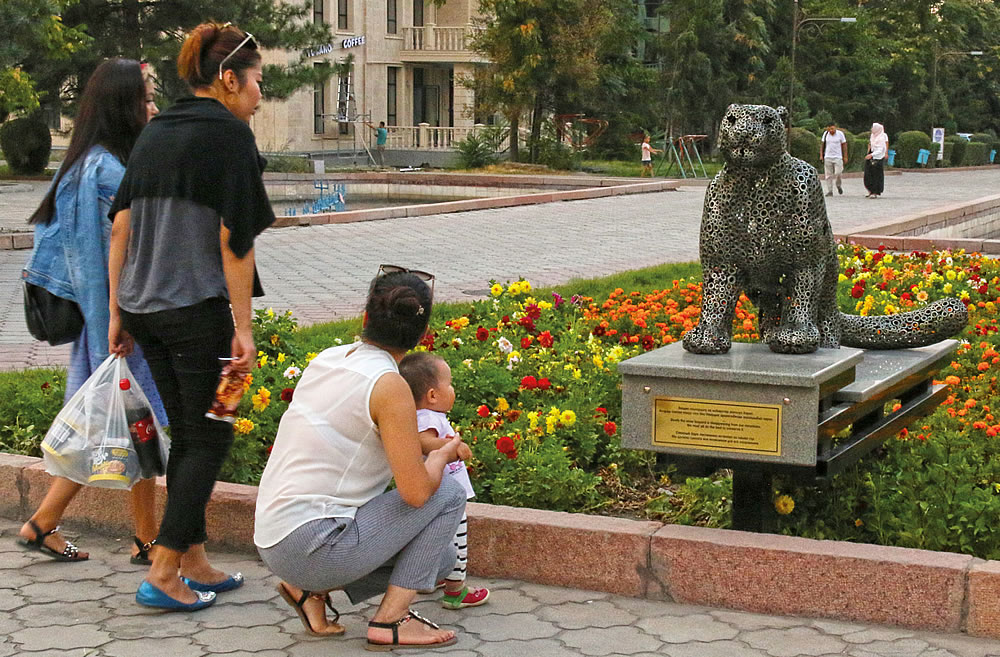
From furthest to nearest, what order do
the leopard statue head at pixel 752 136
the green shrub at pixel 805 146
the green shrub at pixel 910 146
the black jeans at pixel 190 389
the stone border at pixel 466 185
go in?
the green shrub at pixel 910 146, the green shrub at pixel 805 146, the stone border at pixel 466 185, the leopard statue head at pixel 752 136, the black jeans at pixel 190 389

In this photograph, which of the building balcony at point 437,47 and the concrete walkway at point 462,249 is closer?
the concrete walkway at point 462,249

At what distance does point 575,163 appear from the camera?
36.3 m

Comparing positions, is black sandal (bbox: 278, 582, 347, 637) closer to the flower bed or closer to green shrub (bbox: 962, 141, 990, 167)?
the flower bed

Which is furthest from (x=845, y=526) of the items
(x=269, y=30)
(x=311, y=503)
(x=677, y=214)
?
(x=269, y=30)

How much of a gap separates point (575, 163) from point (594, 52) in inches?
121

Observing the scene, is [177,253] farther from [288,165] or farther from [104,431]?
[288,165]

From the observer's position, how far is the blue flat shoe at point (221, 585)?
4.30m

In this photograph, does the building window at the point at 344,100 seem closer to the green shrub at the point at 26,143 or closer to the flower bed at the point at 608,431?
the green shrub at the point at 26,143

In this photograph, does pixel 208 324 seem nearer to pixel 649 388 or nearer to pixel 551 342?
pixel 649 388

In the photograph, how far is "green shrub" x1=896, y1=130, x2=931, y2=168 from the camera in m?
45.2

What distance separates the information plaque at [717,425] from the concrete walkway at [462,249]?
4830 millimetres

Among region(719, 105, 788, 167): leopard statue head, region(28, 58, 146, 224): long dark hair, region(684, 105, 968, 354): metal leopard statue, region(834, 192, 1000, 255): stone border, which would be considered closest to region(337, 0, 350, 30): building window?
region(834, 192, 1000, 255): stone border

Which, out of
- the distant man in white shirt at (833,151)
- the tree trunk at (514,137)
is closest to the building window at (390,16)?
the tree trunk at (514,137)

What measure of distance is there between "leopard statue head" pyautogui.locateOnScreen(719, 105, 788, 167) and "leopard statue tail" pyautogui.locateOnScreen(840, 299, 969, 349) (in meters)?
0.98
